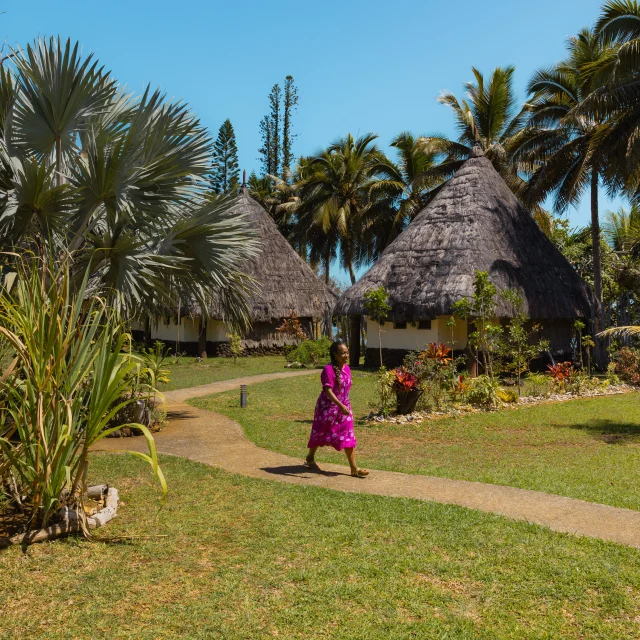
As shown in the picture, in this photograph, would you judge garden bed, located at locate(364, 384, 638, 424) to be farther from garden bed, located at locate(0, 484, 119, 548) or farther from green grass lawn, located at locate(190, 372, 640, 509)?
garden bed, located at locate(0, 484, 119, 548)

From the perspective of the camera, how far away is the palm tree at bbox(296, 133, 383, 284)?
3409 cm

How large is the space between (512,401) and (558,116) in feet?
43.8

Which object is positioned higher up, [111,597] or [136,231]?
[136,231]

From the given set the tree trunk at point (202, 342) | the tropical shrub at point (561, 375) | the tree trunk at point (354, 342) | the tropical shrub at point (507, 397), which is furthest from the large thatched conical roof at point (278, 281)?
the tropical shrub at point (507, 397)

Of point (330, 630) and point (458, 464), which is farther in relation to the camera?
point (458, 464)

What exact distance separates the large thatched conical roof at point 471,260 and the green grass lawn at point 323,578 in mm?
13647

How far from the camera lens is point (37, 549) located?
4.87 meters

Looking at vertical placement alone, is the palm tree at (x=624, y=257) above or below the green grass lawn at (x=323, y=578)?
above

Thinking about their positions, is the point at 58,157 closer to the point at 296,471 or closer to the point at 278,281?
the point at 296,471

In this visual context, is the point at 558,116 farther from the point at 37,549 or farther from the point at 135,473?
Result: the point at 37,549

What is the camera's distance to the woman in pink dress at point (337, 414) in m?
7.06

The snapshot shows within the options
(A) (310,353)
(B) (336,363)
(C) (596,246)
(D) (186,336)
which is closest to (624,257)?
(C) (596,246)

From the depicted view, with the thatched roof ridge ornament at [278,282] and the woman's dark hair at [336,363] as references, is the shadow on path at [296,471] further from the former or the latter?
the thatched roof ridge ornament at [278,282]

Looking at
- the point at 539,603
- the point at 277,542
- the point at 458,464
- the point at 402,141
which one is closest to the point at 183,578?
the point at 277,542
